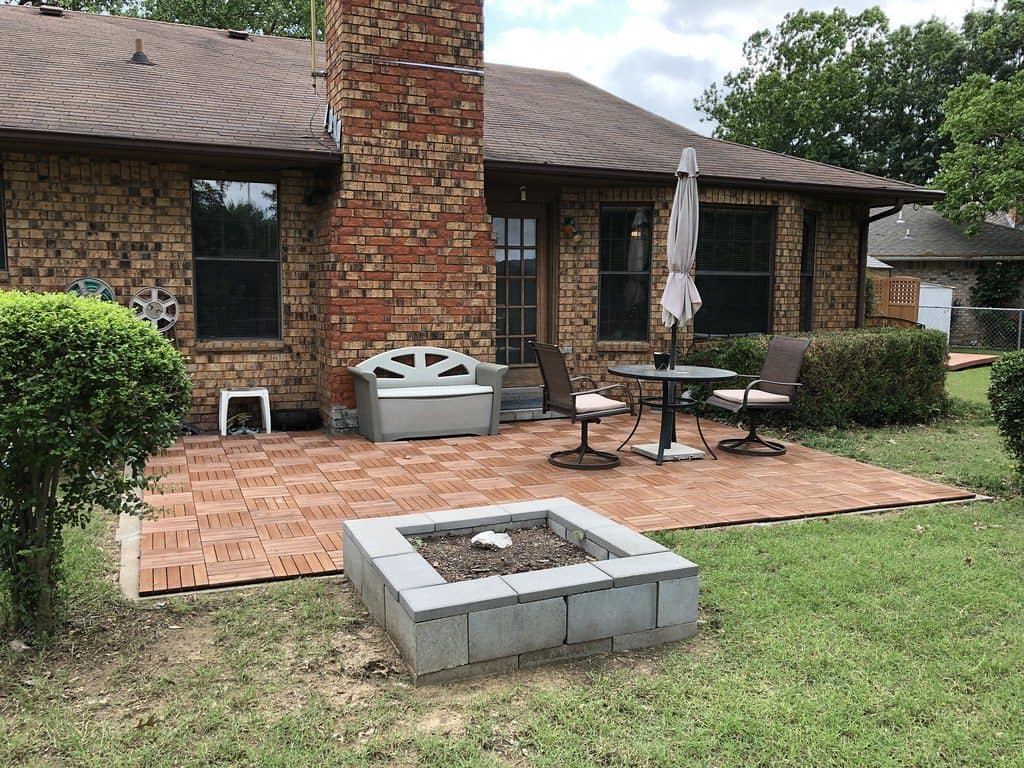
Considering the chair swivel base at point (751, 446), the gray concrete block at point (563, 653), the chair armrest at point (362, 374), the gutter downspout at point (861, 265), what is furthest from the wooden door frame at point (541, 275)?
the gray concrete block at point (563, 653)

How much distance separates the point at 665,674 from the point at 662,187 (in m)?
7.51

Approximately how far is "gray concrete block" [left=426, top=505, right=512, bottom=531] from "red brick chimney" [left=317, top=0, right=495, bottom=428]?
4107mm

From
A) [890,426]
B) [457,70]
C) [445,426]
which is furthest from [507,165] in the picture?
[890,426]

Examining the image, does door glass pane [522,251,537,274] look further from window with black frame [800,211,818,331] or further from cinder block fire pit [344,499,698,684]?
cinder block fire pit [344,499,698,684]

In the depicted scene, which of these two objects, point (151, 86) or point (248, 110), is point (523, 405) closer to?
point (248, 110)

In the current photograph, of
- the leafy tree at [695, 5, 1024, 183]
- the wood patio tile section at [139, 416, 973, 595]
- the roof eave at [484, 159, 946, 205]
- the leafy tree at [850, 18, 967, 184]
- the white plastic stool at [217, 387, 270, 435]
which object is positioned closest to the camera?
the wood patio tile section at [139, 416, 973, 595]

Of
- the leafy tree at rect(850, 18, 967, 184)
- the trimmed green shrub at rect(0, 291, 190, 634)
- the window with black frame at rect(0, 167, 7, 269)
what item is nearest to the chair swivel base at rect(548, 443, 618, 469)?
the trimmed green shrub at rect(0, 291, 190, 634)

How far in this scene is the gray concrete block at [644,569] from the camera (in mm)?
3318

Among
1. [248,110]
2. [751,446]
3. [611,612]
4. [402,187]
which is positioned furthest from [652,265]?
[611,612]

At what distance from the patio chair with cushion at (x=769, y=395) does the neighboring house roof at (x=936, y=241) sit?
1901cm

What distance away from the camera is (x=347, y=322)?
7930 millimetres

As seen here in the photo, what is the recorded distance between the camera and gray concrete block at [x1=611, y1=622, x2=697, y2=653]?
333cm

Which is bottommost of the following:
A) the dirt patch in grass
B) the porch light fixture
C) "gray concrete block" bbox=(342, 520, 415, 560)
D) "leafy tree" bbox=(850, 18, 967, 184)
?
the dirt patch in grass

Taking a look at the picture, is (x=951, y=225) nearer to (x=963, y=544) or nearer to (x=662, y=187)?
(x=662, y=187)
